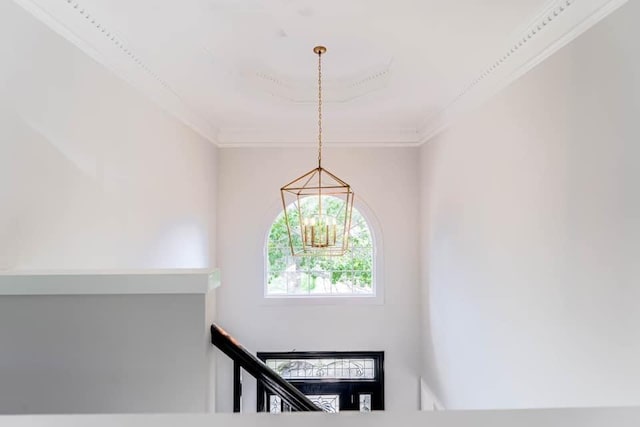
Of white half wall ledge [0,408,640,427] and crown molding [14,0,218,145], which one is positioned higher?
crown molding [14,0,218,145]

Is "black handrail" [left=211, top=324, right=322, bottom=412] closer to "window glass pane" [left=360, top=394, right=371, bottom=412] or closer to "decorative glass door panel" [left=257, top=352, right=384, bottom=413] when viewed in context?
"decorative glass door panel" [left=257, top=352, right=384, bottom=413]

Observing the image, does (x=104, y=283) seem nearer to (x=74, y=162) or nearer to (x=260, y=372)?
(x=260, y=372)

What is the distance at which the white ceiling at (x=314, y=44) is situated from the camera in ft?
6.46

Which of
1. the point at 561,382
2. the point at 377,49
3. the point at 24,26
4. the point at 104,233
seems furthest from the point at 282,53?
the point at 561,382

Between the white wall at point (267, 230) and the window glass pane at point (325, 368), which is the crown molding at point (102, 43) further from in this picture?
the window glass pane at point (325, 368)

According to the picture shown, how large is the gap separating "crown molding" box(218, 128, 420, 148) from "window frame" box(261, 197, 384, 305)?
2.47ft

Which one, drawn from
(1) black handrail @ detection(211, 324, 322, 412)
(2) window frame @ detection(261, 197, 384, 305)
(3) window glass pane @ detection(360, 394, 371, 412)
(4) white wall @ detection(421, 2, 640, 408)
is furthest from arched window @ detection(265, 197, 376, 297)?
(1) black handrail @ detection(211, 324, 322, 412)

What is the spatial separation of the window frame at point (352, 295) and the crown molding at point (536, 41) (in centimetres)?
190

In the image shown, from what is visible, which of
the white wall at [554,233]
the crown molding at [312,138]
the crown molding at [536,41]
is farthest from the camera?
the crown molding at [312,138]

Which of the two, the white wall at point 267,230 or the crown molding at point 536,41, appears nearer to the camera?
the crown molding at point 536,41

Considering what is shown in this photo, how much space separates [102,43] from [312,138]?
2.71m

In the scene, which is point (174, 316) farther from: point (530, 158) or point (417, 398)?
point (417, 398)

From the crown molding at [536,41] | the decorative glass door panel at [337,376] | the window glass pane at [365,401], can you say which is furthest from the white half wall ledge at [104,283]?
the window glass pane at [365,401]

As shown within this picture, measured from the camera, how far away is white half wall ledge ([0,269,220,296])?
4.17 feet
